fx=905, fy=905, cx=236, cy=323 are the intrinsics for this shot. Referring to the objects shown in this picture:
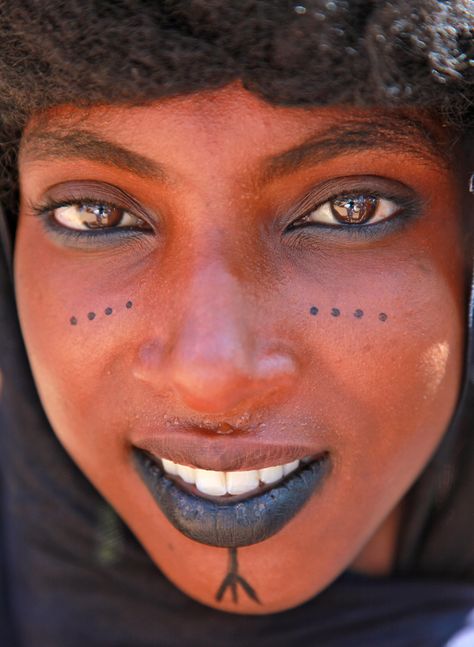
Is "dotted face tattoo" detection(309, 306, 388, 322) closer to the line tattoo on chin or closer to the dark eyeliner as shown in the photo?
the dark eyeliner

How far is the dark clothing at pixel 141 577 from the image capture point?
164 centimetres

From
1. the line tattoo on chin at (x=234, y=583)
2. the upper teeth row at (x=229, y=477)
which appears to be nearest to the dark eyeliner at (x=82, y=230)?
the upper teeth row at (x=229, y=477)

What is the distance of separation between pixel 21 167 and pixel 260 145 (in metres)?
0.45

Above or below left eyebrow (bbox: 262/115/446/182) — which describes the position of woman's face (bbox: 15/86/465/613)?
below

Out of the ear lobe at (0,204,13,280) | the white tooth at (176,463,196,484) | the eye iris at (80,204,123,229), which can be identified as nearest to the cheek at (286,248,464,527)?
the white tooth at (176,463,196,484)

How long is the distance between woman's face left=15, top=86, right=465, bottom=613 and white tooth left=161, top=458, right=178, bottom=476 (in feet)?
0.05

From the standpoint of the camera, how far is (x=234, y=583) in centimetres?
145

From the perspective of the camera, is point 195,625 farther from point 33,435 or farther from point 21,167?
point 21,167

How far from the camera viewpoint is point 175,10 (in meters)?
1.17

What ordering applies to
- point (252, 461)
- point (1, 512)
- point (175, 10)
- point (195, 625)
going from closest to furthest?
point (175, 10)
point (252, 461)
point (195, 625)
point (1, 512)

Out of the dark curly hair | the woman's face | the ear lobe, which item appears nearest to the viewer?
the dark curly hair

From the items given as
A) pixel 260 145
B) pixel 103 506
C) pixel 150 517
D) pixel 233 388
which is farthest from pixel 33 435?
pixel 260 145

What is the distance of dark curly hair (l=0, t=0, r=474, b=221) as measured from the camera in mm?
1143

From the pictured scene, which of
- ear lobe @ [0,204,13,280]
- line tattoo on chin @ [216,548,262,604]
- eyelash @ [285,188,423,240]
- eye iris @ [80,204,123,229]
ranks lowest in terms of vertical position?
line tattoo on chin @ [216,548,262,604]
